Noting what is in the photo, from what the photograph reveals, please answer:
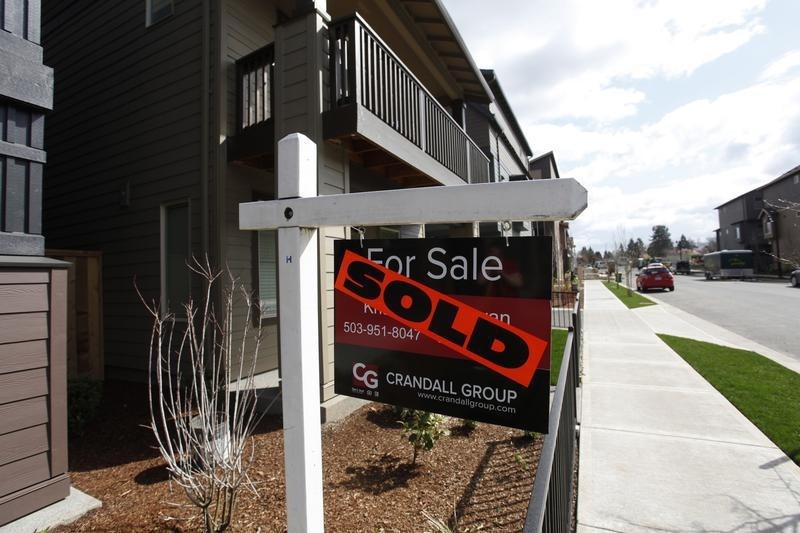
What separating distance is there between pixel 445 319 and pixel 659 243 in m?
112

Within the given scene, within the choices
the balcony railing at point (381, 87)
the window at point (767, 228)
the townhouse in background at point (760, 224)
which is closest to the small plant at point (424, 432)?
the balcony railing at point (381, 87)

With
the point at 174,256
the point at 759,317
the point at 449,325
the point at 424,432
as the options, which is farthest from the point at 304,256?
the point at 759,317

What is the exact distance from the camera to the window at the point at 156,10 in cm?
636

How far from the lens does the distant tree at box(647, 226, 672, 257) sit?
92.2 metres

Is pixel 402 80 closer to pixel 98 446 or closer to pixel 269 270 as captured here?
pixel 269 270

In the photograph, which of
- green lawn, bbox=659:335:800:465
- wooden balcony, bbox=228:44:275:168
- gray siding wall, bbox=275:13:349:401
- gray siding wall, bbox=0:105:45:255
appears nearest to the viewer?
gray siding wall, bbox=0:105:45:255

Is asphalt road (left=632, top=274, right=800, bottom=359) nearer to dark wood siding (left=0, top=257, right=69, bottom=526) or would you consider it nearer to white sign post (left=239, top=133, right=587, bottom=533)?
white sign post (left=239, top=133, right=587, bottom=533)

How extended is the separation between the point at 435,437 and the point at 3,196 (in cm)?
375

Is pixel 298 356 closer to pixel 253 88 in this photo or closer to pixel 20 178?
pixel 20 178

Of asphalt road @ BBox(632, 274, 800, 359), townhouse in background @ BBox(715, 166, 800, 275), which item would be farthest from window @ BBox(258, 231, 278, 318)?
townhouse in background @ BBox(715, 166, 800, 275)

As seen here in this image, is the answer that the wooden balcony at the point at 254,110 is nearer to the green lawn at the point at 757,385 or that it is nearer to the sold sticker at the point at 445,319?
the sold sticker at the point at 445,319

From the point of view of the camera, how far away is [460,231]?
905 centimetres

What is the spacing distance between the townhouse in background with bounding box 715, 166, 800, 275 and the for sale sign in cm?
4119

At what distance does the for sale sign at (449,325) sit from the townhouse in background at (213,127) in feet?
9.90
